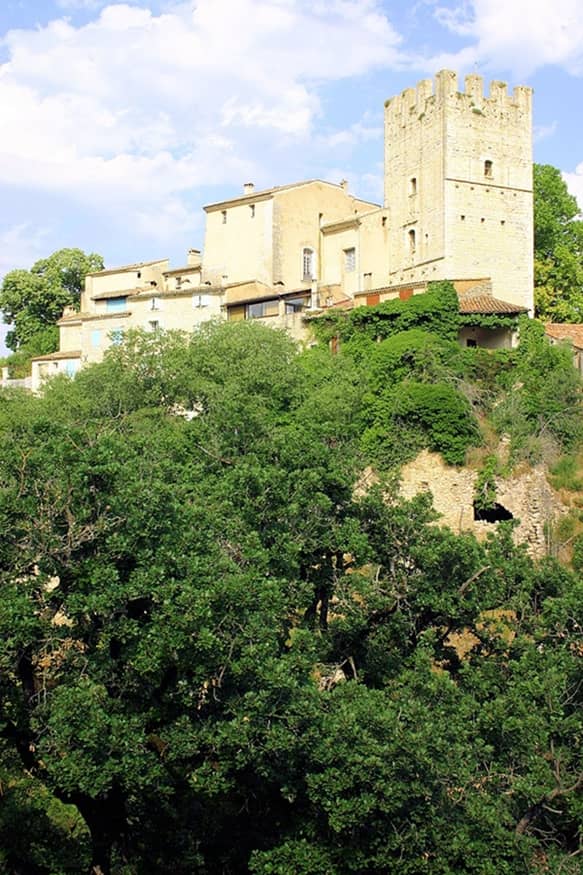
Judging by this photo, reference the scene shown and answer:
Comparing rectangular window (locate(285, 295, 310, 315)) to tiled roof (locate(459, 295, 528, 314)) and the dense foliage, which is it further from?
the dense foliage

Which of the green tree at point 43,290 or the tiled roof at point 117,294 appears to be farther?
the green tree at point 43,290

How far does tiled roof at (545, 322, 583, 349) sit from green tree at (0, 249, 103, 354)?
108 feet

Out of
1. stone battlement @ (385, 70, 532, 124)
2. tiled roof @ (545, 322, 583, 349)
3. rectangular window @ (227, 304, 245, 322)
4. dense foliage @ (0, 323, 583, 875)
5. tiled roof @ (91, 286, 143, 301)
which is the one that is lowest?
dense foliage @ (0, 323, 583, 875)

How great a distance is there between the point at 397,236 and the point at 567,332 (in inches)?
303

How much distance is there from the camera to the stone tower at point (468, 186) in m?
41.3

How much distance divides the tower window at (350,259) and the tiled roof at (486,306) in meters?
7.90

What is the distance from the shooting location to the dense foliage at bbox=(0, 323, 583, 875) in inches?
619

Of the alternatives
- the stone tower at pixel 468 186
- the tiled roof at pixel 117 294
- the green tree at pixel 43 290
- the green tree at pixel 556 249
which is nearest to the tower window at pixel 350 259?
the stone tower at pixel 468 186

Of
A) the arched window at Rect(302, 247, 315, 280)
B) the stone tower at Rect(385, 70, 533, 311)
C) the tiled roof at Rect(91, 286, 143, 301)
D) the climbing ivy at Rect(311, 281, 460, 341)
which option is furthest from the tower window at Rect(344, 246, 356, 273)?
the tiled roof at Rect(91, 286, 143, 301)

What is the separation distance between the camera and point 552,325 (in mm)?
42219

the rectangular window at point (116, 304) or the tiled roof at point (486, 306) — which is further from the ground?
the rectangular window at point (116, 304)

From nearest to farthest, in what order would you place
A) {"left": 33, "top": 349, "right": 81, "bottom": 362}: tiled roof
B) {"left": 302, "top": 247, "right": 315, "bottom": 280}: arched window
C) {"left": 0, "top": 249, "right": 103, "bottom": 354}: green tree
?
{"left": 302, "top": 247, "right": 315, "bottom": 280}: arched window
{"left": 33, "top": 349, "right": 81, "bottom": 362}: tiled roof
{"left": 0, "top": 249, "right": 103, "bottom": 354}: green tree

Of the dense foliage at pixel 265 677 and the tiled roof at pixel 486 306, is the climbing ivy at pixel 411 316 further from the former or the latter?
the dense foliage at pixel 265 677

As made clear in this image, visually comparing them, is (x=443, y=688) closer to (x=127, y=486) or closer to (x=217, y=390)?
(x=127, y=486)
